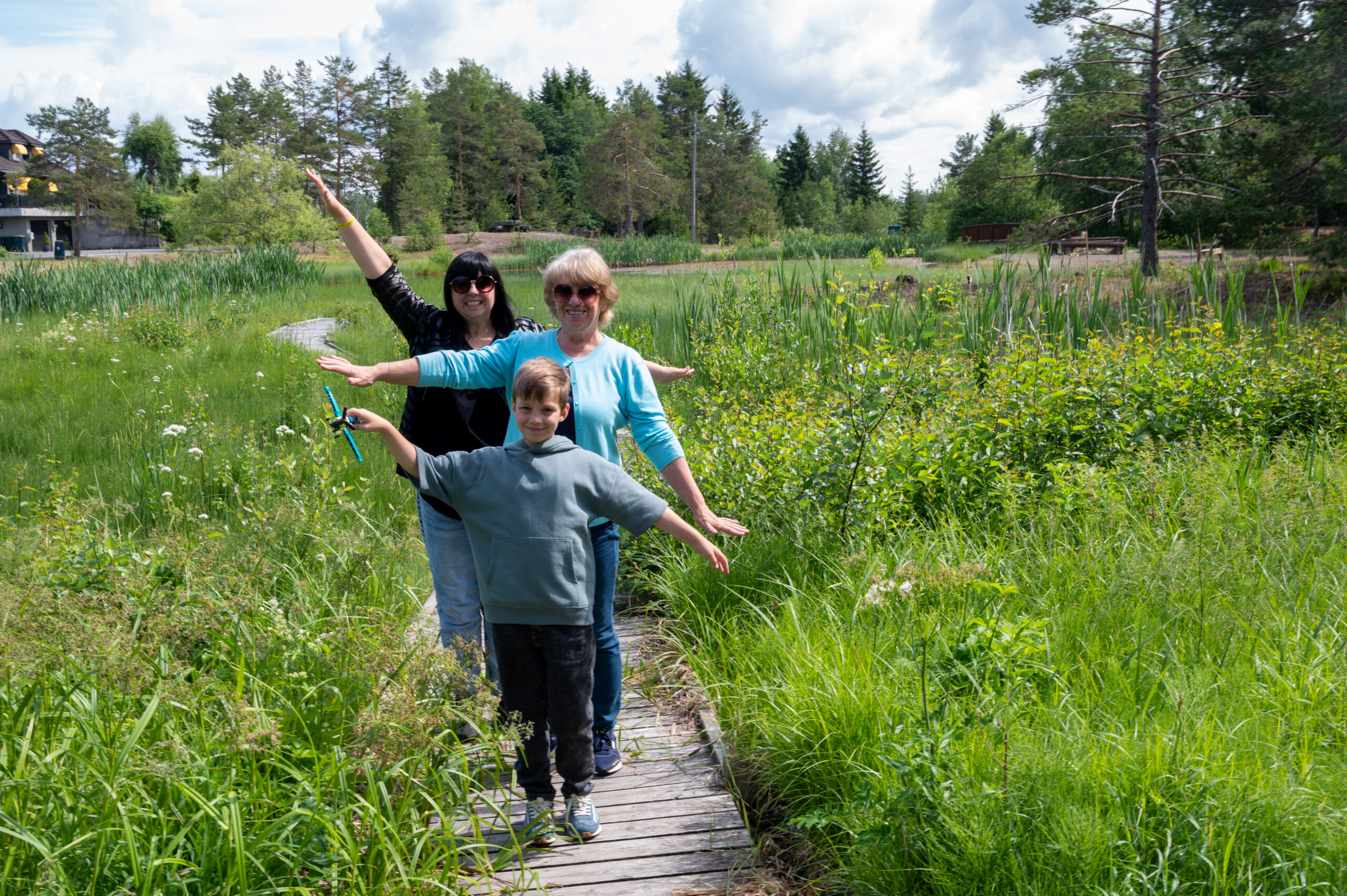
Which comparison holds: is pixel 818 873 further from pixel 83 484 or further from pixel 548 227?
pixel 548 227

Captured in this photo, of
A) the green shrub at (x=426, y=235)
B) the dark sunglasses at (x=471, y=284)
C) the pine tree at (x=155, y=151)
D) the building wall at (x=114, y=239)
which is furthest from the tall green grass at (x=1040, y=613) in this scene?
the pine tree at (x=155, y=151)

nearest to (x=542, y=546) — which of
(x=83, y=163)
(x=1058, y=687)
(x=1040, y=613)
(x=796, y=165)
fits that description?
(x=1058, y=687)

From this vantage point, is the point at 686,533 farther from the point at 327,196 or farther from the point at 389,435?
the point at 327,196

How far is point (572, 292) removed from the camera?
288 centimetres

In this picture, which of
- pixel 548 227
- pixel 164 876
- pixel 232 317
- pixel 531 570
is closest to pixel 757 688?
pixel 531 570

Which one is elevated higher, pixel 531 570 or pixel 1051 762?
pixel 531 570

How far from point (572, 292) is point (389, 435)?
0.77 metres

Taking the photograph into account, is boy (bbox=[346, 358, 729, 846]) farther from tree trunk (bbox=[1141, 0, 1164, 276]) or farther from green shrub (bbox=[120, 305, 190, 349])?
tree trunk (bbox=[1141, 0, 1164, 276])

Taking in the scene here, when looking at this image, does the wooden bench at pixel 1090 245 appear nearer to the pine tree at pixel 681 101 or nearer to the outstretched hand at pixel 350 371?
the outstretched hand at pixel 350 371

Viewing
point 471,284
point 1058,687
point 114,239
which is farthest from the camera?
point 114,239

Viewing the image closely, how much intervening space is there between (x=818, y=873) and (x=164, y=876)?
5.88 feet

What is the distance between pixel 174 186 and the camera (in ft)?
298

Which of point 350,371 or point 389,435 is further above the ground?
point 350,371

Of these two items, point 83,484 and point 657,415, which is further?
point 83,484
